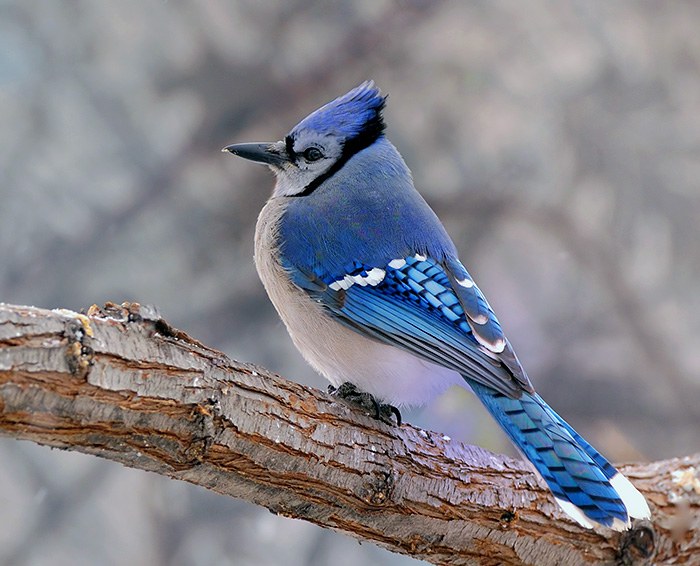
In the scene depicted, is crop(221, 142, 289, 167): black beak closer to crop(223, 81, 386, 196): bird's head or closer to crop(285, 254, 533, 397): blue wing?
crop(223, 81, 386, 196): bird's head

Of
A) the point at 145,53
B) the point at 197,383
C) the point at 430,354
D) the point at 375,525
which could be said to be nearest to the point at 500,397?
the point at 430,354

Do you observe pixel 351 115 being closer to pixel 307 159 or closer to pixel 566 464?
pixel 307 159

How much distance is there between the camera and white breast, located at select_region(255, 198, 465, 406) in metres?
1.83

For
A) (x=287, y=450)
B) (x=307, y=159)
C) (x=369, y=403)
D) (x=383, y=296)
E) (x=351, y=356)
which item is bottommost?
(x=287, y=450)

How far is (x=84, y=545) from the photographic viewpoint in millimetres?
2451

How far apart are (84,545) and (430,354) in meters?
1.44

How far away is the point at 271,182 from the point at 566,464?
1613 millimetres

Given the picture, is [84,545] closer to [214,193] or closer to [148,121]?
[214,193]

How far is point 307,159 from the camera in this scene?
2.28 metres

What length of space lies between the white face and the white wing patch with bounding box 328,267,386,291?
44 centimetres

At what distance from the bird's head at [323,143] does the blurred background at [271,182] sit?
528mm

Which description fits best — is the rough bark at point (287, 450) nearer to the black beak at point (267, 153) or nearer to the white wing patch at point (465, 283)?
the white wing patch at point (465, 283)

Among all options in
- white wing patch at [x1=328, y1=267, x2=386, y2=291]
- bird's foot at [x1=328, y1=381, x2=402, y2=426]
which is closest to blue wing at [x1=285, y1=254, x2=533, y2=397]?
white wing patch at [x1=328, y1=267, x2=386, y2=291]

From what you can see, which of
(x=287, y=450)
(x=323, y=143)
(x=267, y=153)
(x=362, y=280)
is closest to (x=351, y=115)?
(x=323, y=143)
